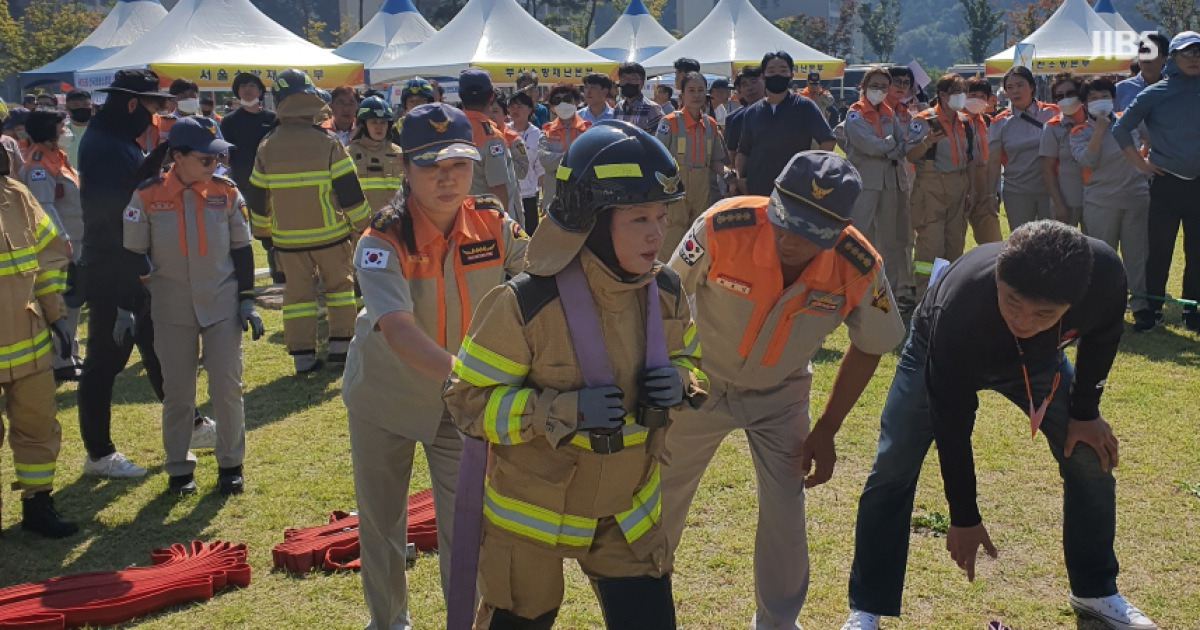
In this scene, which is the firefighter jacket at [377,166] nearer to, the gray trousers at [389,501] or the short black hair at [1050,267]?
the gray trousers at [389,501]

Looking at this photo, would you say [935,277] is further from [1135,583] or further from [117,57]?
[117,57]

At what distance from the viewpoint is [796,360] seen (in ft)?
13.3

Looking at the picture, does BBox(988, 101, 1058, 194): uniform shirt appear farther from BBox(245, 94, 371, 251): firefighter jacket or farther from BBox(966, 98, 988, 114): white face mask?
BBox(245, 94, 371, 251): firefighter jacket

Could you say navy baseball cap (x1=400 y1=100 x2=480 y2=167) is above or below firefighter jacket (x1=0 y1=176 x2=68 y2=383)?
above

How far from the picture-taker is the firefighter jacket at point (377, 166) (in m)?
9.45

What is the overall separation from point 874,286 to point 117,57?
72.2 ft

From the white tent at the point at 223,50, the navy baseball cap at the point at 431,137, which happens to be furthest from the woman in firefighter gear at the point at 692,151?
the white tent at the point at 223,50

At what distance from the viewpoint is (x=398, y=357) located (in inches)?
149

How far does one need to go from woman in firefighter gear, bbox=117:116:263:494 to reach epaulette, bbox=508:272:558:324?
3460mm

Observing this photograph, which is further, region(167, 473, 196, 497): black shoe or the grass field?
region(167, 473, 196, 497): black shoe

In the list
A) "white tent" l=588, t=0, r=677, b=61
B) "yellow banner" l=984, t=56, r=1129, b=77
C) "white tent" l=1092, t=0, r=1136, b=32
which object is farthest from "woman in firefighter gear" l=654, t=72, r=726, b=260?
"white tent" l=1092, t=0, r=1136, b=32

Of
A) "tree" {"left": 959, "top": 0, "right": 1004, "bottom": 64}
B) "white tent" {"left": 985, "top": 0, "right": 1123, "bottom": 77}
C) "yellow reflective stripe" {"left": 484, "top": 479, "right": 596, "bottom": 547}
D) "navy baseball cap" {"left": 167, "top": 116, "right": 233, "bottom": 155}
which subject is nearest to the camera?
"yellow reflective stripe" {"left": 484, "top": 479, "right": 596, "bottom": 547}

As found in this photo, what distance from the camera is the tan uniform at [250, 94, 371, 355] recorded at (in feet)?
27.0

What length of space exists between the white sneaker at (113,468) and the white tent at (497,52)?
63.3ft
